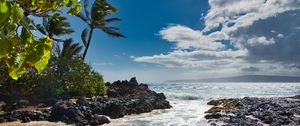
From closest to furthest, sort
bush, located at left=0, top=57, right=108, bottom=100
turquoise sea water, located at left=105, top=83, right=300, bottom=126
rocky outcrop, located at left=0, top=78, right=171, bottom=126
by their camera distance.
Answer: rocky outcrop, located at left=0, top=78, right=171, bottom=126
turquoise sea water, located at left=105, top=83, right=300, bottom=126
bush, located at left=0, top=57, right=108, bottom=100

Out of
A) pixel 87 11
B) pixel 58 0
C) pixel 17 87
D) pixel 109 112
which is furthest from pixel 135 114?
pixel 58 0

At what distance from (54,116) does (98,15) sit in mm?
17178

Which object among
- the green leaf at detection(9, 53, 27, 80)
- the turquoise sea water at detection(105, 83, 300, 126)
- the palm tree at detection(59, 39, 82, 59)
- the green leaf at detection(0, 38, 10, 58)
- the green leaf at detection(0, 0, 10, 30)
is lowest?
the turquoise sea water at detection(105, 83, 300, 126)

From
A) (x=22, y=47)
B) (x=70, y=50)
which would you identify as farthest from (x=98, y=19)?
(x=22, y=47)

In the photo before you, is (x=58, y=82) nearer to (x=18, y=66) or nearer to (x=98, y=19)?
(x=98, y=19)

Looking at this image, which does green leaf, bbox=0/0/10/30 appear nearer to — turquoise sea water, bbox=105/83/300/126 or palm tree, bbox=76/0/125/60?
turquoise sea water, bbox=105/83/300/126

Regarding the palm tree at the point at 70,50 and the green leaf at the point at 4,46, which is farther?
the palm tree at the point at 70,50

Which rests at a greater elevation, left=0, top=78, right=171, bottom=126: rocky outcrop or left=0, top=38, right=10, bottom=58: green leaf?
left=0, top=38, right=10, bottom=58: green leaf

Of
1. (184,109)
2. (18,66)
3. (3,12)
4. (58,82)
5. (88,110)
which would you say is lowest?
(184,109)

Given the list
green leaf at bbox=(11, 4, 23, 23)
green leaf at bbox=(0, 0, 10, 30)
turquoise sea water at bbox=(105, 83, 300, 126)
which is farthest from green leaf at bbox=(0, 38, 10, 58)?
turquoise sea water at bbox=(105, 83, 300, 126)

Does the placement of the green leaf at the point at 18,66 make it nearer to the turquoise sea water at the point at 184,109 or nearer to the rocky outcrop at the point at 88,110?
the rocky outcrop at the point at 88,110

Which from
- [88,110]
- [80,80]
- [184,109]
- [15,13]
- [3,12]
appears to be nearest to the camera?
[3,12]

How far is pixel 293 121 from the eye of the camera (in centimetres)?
1694

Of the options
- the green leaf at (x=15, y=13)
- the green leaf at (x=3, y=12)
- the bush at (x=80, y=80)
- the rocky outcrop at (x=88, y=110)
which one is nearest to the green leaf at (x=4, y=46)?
the green leaf at (x=15, y=13)
